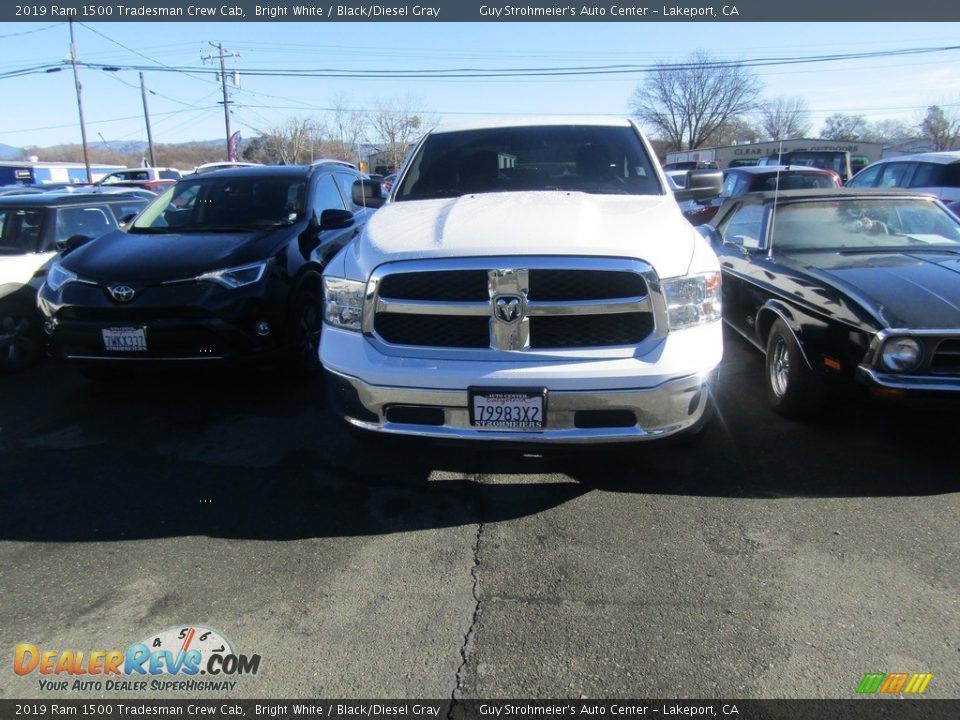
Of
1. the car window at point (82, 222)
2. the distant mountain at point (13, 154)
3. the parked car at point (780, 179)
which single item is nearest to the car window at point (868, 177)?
the parked car at point (780, 179)

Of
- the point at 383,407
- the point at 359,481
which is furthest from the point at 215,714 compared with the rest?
the point at 359,481

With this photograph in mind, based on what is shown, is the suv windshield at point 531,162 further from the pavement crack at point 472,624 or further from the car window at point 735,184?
the car window at point 735,184

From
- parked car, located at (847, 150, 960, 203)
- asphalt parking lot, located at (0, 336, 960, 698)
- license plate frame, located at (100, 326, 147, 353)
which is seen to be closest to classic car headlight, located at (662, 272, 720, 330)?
asphalt parking lot, located at (0, 336, 960, 698)

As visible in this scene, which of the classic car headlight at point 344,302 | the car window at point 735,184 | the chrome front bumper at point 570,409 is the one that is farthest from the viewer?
the car window at point 735,184

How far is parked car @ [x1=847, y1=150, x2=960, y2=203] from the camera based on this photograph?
9789mm

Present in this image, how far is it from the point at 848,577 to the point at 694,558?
0.64 m

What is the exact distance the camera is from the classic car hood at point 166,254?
4.71 metres

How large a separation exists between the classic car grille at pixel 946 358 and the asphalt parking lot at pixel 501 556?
0.63 m

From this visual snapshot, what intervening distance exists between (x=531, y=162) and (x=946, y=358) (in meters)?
2.85

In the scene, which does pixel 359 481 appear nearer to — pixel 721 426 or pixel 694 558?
pixel 694 558

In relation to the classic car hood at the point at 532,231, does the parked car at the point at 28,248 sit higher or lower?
lower

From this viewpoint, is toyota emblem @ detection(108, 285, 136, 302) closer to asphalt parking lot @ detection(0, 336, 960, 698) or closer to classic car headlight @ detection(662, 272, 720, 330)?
asphalt parking lot @ detection(0, 336, 960, 698)

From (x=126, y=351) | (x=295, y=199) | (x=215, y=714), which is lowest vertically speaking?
(x=215, y=714)

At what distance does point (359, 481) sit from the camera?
3801mm
